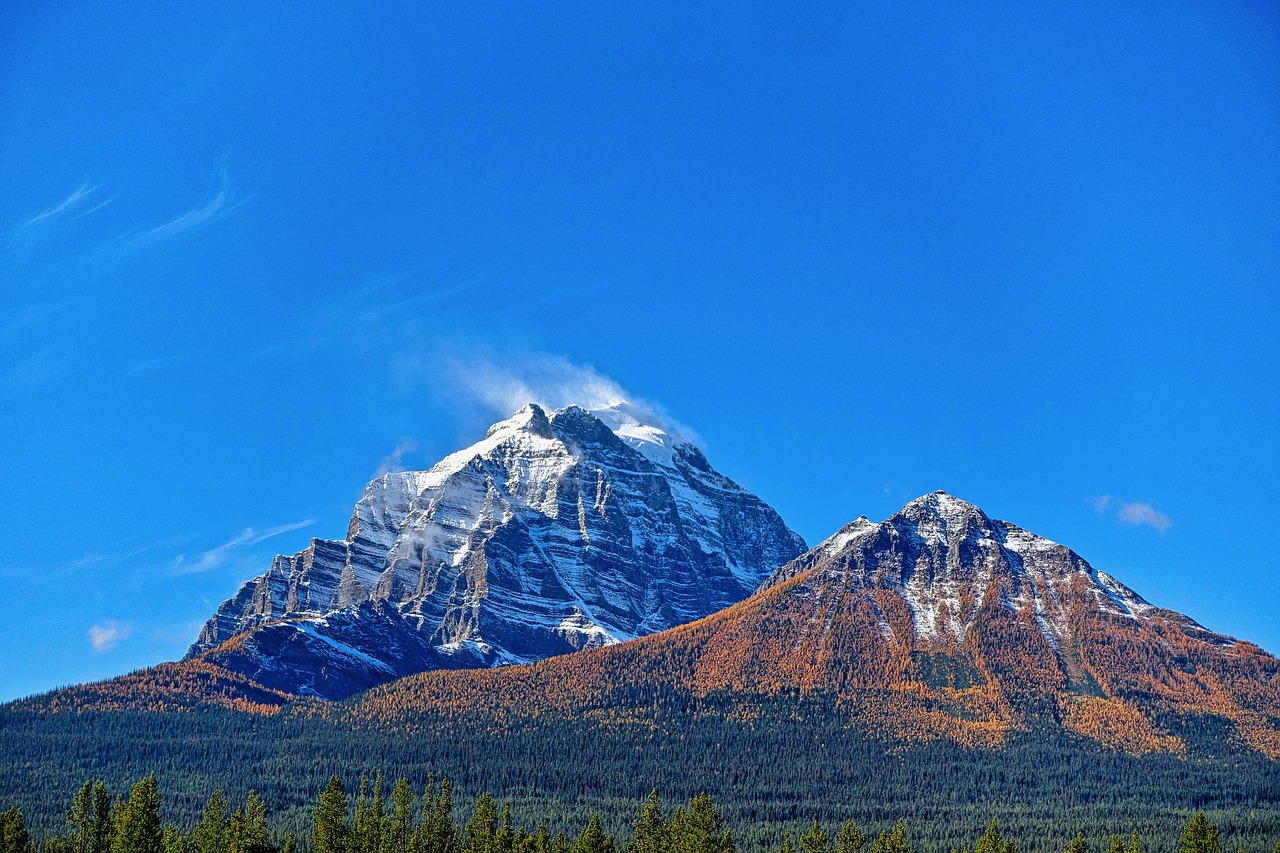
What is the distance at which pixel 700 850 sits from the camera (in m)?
197

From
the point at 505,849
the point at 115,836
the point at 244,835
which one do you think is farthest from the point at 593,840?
the point at 115,836

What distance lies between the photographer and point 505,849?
197m

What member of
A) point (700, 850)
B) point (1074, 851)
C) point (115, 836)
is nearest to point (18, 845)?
point (115, 836)

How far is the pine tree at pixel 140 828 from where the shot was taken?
613 ft

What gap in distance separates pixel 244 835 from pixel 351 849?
13.5 metres

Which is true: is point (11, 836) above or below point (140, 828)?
above

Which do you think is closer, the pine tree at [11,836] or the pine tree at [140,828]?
the pine tree at [11,836]

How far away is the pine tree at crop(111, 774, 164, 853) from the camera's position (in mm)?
186875

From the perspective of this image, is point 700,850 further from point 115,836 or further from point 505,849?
point 115,836

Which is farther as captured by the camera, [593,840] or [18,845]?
[593,840]

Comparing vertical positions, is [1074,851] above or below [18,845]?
below

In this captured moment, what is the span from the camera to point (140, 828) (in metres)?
188

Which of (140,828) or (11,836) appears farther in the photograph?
(140,828)

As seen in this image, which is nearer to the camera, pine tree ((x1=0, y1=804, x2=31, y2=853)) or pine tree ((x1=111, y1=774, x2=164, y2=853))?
pine tree ((x1=0, y1=804, x2=31, y2=853))
